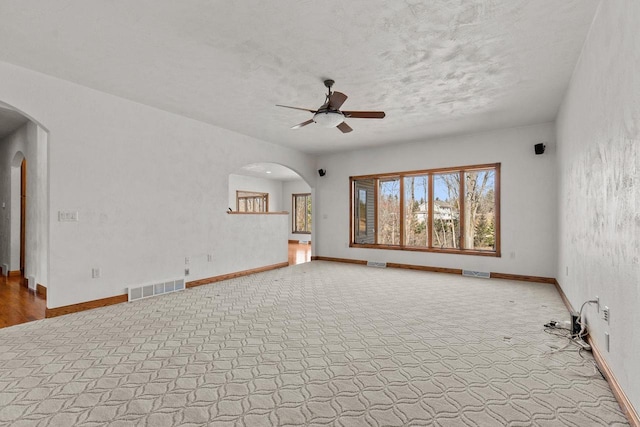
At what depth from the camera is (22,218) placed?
5941 millimetres

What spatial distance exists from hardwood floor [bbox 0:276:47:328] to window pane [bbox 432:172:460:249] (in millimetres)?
6555

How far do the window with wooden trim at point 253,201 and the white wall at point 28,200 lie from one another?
7.30m

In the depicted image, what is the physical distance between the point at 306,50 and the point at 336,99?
0.61 meters

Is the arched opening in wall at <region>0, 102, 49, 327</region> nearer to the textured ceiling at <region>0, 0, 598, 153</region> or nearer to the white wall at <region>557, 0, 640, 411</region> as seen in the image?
the textured ceiling at <region>0, 0, 598, 153</region>

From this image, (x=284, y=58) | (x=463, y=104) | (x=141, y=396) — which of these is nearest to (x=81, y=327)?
(x=141, y=396)

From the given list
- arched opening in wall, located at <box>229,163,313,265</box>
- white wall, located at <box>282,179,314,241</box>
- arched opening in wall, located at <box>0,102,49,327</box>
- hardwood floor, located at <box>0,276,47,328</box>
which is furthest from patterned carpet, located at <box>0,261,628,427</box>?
white wall, located at <box>282,179,314,241</box>

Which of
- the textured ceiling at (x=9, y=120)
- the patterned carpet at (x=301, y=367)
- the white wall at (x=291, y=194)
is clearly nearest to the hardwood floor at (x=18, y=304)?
the patterned carpet at (x=301, y=367)

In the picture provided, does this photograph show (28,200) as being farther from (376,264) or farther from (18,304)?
(376,264)

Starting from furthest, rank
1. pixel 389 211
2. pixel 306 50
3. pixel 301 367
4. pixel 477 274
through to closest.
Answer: pixel 389 211 < pixel 477 274 < pixel 306 50 < pixel 301 367

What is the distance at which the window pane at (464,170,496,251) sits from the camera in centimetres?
620

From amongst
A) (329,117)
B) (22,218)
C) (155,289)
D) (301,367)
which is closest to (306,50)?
(329,117)

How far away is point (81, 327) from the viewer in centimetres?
339

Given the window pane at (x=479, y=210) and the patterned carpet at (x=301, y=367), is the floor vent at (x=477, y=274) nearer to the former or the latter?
the window pane at (x=479, y=210)

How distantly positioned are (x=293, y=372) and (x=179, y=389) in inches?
31.3
